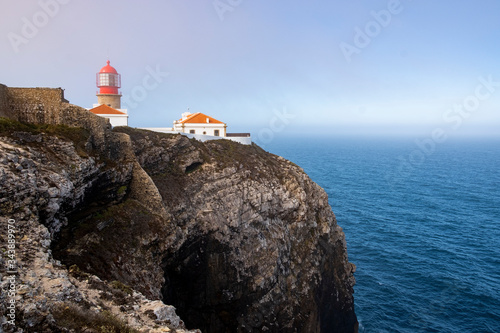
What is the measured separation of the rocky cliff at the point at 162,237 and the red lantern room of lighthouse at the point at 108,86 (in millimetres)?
19691

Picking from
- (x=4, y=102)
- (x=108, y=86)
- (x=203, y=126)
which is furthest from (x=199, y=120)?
(x=4, y=102)

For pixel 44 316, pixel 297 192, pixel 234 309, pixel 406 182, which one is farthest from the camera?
pixel 406 182

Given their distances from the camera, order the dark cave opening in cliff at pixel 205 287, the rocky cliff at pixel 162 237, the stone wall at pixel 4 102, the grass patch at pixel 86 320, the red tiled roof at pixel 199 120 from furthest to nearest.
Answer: the red tiled roof at pixel 199 120 → the dark cave opening in cliff at pixel 205 287 → the stone wall at pixel 4 102 → the rocky cliff at pixel 162 237 → the grass patch at pixel 86 320

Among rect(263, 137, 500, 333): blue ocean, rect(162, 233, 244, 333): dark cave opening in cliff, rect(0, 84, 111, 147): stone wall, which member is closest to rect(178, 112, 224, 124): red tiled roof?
rect(162, 233, 244, 333): dark cave opening in cliff

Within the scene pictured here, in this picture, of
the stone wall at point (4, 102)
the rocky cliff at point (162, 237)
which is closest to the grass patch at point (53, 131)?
the rocky cliff at point (162, 237)

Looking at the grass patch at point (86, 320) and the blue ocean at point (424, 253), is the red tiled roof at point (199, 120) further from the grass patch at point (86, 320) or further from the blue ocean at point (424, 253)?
the grass patch at point (86, 320)

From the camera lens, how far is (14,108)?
24484 mm

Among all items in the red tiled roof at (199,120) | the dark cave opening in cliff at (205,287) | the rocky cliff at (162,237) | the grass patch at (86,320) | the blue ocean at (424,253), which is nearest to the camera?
the grass patch at (86,320)

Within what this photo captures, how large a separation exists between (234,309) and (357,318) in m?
16.6

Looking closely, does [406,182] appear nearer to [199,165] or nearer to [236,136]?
[236,136]

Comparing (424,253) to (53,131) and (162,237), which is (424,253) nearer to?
(162,237)

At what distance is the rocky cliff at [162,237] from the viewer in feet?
46.6

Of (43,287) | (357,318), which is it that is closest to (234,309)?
(357,318)

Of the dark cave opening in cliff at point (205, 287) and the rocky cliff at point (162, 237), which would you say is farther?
the dark cave opening in cliff at point (205, 287)
